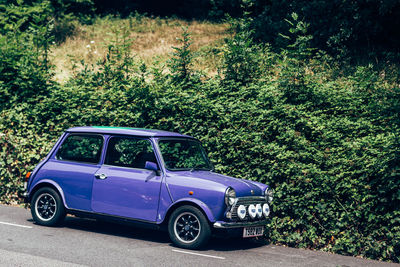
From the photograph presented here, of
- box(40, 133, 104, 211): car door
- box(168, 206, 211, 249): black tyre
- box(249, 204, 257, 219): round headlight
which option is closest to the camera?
box(168, 206, 211, 249): black tyre

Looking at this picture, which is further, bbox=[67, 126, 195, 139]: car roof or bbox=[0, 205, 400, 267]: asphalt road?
bbox=[67, 126, 195, 139]: car roof

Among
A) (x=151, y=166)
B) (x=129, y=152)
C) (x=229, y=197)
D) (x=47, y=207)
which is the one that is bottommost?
(x=47, y=207)

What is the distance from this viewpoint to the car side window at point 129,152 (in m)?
8.47

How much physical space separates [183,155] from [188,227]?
1539mm

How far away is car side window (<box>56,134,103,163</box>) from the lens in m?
8.90

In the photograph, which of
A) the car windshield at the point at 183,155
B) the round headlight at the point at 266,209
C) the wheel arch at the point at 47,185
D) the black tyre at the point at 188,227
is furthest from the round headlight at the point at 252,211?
the wheel arch at the point at 47,185

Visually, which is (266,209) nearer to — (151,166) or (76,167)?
(151,166)

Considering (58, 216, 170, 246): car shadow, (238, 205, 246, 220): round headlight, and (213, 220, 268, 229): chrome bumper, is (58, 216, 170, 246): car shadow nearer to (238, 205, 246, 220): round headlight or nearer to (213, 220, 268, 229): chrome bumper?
(213, 220, 268, 229): chrome bumper

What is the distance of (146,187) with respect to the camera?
26.6ft

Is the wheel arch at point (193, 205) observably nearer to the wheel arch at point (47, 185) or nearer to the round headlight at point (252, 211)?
the round headlight at point (252, 211)

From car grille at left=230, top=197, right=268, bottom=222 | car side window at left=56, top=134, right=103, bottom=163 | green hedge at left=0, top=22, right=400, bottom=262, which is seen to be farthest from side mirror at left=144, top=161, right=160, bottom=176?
green hedge at left=0, top=22, right=400, bottom=262

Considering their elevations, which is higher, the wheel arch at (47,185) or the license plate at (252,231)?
the wheel arch at (47,185)

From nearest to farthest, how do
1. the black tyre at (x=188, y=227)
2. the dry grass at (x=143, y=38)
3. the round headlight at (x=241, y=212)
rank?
the black tyre at (x=188, y=227)
the round headlight at (x=241, y=212)
the dry grass at (x=143, y=38)

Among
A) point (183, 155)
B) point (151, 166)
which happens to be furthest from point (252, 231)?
point (151, 166)
